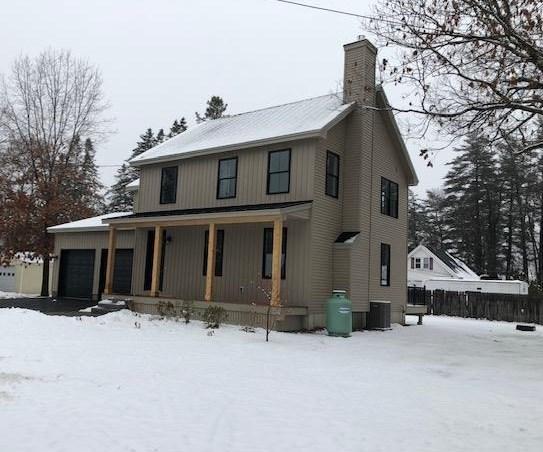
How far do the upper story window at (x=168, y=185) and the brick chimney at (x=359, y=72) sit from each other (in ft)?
21.4

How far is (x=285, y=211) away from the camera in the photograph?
536 inches

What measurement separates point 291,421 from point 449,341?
964 centimetres

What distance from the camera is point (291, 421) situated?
544 cm

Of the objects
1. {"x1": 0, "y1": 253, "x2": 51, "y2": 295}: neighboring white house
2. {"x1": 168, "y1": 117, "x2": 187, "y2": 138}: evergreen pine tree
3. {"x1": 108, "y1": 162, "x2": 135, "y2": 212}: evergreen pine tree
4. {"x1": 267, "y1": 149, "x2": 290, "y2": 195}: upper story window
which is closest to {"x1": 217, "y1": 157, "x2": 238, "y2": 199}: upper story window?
{"x1": 267, "y1": 149, "x2": 290, "y2": 195}: upper story window

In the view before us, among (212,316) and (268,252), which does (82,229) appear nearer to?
(268,252)

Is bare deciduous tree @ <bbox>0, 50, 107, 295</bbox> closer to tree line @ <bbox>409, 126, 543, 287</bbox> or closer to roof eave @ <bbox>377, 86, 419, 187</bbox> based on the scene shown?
roof eave @ <bbox>377, 86, 419, 187</bbox>

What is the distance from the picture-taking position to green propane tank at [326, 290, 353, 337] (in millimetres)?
13555

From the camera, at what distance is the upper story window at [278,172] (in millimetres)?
15574

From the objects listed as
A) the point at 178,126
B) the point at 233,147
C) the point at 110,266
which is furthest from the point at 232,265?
the point at 178,126

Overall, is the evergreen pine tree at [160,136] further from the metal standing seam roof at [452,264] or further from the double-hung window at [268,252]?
the double-hung window at [268,252]

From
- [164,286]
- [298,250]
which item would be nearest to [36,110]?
[164,286]

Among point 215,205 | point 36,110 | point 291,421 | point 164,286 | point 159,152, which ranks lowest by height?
point 291,421

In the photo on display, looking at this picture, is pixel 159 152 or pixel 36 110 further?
pixel 36 110

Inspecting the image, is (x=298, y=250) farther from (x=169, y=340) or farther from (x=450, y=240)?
(x=450, y=240)
